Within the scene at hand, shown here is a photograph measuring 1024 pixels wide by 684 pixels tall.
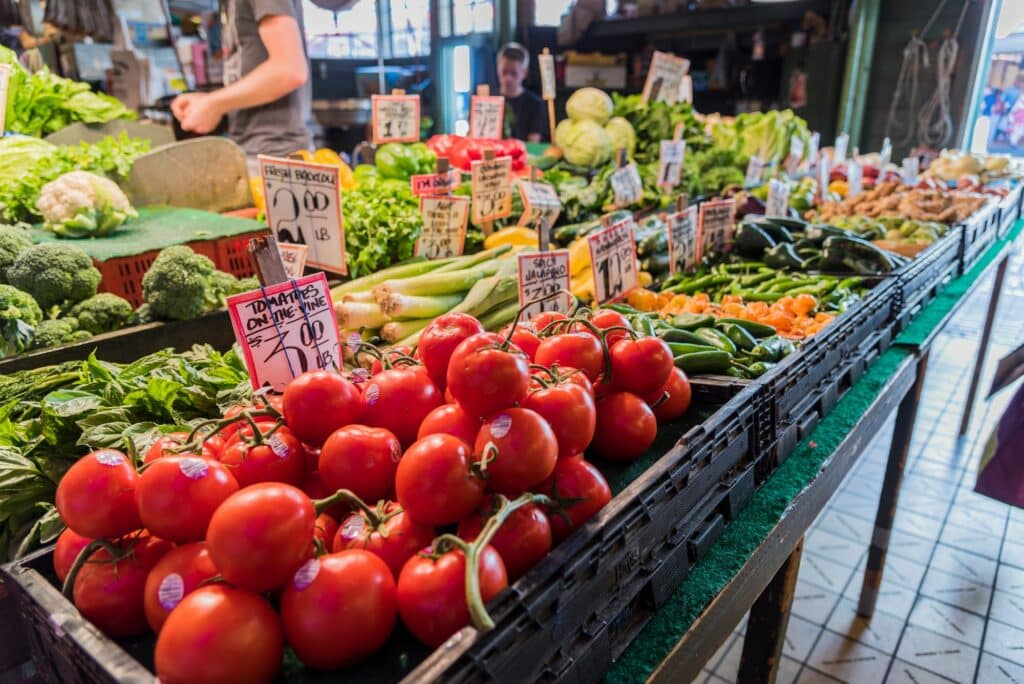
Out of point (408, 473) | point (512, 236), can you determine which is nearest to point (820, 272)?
point (512, 236)

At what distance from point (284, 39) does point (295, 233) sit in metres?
1.70

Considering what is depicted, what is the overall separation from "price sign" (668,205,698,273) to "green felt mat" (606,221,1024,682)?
960 millimetres

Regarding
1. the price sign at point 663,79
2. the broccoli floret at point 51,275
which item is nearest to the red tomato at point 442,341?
the broccoli floret at point 51,275

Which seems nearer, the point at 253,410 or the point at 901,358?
the point at 253,410

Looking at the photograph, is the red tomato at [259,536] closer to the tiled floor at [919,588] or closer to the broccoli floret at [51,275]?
the broccoli floret at [51,275]

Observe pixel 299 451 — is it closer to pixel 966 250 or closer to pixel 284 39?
pixel 284 39

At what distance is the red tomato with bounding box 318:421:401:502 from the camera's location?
41.3 inches

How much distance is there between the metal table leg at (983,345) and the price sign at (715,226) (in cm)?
224

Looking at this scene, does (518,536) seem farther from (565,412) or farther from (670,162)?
(670,162)

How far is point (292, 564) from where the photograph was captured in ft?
2.87

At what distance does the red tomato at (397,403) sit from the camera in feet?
3.94

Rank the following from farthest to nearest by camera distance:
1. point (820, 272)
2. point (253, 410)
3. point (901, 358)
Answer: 1. point (820, 272)
2. point (901, 358)
3. point (253, 410)

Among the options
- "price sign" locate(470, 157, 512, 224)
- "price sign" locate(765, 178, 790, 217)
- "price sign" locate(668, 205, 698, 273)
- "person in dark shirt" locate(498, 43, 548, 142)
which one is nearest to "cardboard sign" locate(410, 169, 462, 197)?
"price sign" locate(470, 157, 512, 224)

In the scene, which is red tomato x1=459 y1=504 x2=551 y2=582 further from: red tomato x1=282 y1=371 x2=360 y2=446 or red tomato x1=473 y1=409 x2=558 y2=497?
red tomato x1=282 y1=371 x2=360 y2=446
